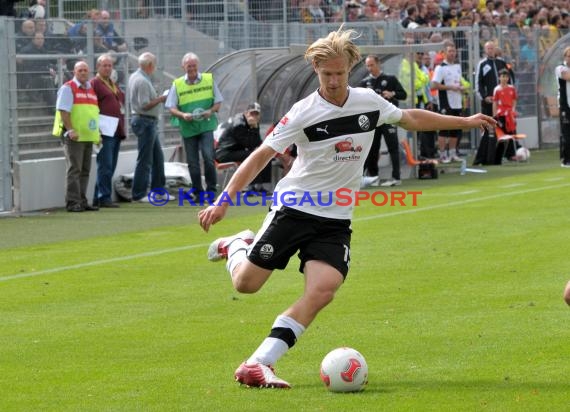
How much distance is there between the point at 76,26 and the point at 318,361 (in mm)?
13348

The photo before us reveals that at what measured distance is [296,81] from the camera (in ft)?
79.0

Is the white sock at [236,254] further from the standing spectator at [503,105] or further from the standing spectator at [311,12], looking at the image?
the standing spectator at [311,12]

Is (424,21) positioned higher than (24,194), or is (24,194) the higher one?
(424,21)

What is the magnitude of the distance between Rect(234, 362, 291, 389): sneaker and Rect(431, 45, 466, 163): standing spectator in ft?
63.6

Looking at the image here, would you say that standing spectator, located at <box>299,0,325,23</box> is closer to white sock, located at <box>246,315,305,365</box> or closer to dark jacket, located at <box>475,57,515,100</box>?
dark jacket, located at <box>475,57,515,100</box>

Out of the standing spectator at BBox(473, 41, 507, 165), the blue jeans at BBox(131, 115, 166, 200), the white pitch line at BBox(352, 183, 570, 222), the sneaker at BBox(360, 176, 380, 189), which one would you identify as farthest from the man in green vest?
the standing spectator at BBox(473, 41, 507, 165)

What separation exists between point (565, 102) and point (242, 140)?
6648mm

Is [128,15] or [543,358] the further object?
[128,15]

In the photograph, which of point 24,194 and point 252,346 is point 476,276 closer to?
point 252,346

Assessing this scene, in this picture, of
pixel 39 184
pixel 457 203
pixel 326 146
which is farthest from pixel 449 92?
pixel 326 146

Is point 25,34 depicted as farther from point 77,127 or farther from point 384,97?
point 384,97

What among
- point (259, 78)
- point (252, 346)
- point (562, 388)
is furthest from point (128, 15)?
point (562, 388)

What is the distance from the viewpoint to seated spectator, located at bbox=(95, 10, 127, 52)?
69.8 feet

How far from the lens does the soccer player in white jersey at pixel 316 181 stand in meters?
7.54
